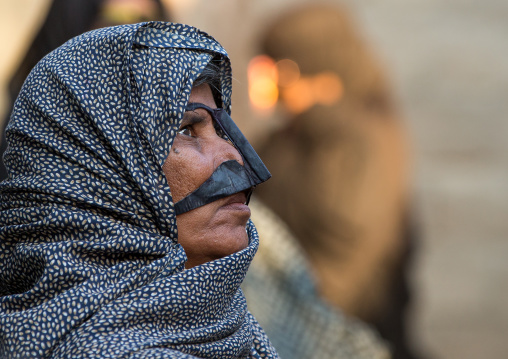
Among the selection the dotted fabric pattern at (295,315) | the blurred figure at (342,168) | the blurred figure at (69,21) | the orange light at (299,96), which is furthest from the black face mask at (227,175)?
the orange light at (299,96)

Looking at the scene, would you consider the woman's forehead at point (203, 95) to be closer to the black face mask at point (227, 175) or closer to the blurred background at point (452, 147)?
the black face mask at point (227, 175)

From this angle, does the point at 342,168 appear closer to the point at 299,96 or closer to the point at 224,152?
the point at 299,96

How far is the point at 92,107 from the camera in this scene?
2.10 meters

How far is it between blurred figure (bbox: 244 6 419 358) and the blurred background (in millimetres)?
113

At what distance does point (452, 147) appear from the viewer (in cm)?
690

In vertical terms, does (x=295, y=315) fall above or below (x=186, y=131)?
below

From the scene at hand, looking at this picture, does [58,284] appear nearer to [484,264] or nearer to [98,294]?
[98,294]

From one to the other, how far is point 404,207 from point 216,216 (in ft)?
16.0

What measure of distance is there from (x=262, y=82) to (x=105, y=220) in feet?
14.9

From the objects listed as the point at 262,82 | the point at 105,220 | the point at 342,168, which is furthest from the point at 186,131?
the point at 342,168

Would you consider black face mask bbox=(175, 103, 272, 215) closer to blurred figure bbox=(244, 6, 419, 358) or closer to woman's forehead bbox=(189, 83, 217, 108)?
woman's forehead bbox=(189, 83, 217, 108)

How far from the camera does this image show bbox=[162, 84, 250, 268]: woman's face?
2203 mm

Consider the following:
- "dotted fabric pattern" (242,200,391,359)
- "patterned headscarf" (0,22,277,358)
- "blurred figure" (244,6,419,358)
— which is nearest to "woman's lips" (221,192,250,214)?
"patterned headscarf" (0,22,277,358)

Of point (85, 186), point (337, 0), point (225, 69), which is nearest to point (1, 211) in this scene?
point (85, 186)
